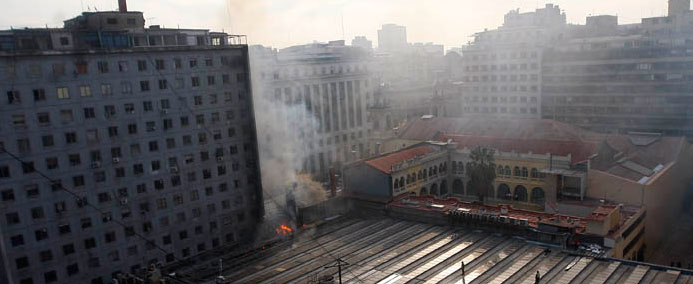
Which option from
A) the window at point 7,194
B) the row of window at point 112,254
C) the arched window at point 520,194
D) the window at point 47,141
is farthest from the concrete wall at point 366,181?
the window at point 7,194

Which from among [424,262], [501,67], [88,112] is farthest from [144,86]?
[501,67]

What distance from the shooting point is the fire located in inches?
1643

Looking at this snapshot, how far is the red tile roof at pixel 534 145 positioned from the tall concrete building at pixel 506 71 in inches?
843

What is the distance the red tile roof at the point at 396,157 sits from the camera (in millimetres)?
47344

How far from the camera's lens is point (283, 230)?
42781 millimetres

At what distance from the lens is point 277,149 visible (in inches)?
2048

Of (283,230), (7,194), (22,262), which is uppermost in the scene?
(7,194)

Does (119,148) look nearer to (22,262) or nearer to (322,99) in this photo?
(22,262)

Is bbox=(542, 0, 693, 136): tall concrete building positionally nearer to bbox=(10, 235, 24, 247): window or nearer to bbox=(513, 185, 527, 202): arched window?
bbox=(513, 185, 527, 202): arched window

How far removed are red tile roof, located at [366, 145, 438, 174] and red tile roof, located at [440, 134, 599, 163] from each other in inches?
177

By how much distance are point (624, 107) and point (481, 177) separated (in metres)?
29.9

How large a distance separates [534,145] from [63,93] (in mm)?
43153

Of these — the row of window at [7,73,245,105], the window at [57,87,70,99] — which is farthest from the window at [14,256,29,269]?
the window at [57,87,70,99]

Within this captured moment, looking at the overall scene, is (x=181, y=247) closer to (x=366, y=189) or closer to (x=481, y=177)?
(x=366, y=189)
